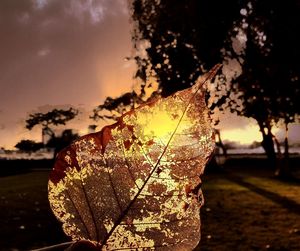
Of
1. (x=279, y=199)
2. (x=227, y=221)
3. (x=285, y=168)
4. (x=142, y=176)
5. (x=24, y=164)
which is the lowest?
(x=227, y=221)

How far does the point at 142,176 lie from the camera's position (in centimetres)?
89

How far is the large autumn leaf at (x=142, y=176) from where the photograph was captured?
0.85 m

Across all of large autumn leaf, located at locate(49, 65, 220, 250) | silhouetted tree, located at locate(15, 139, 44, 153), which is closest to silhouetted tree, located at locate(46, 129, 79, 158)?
silhouetted tree, located at locate(15, 139, 44, 153)

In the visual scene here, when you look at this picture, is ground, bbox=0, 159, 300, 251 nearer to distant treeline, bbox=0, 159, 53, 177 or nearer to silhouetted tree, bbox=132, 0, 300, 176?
silhouetted tree, bbox=132, 0, 300, 176

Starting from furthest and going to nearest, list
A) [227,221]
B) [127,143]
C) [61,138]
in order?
[61,138] → [227,221] → [127,143]

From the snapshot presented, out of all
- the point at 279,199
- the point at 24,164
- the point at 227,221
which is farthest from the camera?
the point at 24,164

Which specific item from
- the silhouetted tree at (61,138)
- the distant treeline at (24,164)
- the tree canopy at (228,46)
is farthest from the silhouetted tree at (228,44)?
the silhouetted tree at (61,138)

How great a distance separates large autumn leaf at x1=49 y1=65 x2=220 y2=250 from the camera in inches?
33.4

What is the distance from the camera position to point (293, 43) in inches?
758

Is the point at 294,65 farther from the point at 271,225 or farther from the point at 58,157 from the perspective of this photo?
the point at 58,157

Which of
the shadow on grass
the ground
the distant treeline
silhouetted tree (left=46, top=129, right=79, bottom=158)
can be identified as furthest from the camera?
silhouetted tree (left=46, top=129, right=79, bottom=158)

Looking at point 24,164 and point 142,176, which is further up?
point 24,164

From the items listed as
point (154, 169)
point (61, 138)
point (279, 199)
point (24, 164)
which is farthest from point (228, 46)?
point (61, 138)

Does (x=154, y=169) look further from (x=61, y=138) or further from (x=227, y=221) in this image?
(x=61, y=138)
